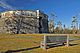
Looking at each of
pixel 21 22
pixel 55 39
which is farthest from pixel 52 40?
pixel 21 22

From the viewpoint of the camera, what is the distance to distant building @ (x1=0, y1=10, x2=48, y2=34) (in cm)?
5278

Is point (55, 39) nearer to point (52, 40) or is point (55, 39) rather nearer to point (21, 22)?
point (52, 40)

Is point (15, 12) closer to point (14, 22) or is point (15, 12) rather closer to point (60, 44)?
point (14, 22)

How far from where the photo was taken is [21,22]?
53.1 m

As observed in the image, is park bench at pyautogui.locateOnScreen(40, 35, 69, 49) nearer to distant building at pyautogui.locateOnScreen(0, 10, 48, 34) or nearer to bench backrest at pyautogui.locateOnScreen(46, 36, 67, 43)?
bench backrest at pyautogui.locateOnScreen(46, 36, 67, 43)

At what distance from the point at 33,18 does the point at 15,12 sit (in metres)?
6.00

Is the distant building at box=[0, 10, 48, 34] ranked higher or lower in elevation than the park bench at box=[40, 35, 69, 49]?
higher

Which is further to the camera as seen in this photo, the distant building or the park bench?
the distant building

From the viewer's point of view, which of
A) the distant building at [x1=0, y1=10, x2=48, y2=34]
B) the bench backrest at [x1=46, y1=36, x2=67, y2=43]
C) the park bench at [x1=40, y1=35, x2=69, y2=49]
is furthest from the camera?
the distant building at [x1=0, y1=10, x2=48, y2=34]

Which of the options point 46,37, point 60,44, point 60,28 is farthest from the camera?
point 60,28

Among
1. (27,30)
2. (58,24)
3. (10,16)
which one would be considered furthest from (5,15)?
(58,24)

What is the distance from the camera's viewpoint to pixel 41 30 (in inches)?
2186

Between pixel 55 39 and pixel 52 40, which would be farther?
pixel 55 39

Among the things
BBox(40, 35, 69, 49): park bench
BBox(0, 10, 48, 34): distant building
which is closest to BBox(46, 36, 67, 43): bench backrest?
BBox(40, 35, 69, 49): park bench
